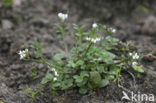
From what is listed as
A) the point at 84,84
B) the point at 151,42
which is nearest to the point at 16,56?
the point at 84,84

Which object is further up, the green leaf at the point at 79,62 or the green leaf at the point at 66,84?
the green leaf at the point at 79,62

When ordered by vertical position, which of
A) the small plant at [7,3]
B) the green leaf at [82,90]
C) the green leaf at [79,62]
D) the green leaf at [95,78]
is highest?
the small plant at [7,3]

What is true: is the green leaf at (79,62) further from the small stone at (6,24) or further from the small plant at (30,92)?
the small stone at (6,24)

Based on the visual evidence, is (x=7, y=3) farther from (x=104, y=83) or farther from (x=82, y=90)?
(x=104, y=83)

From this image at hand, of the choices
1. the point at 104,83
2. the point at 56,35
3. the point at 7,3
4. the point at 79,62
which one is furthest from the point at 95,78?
the point at 7,3

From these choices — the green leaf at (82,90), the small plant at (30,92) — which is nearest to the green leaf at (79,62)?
the green leaf at (82,90)

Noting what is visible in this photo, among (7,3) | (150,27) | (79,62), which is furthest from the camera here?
(7,3)

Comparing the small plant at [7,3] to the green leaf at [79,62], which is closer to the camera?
the green leaf at [79,62]

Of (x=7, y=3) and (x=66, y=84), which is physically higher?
(x=7, y=3)

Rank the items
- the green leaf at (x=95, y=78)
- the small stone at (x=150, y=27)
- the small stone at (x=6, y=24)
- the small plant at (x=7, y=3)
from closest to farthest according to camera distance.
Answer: the green leaf at (x=95, y=78) → the small stone at (x=6, y=24) → the small stone at (x=150, y=27) → the small plant at (x=7, y=3)

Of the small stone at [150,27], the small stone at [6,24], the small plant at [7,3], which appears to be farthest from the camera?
the small plant at [7,3]
